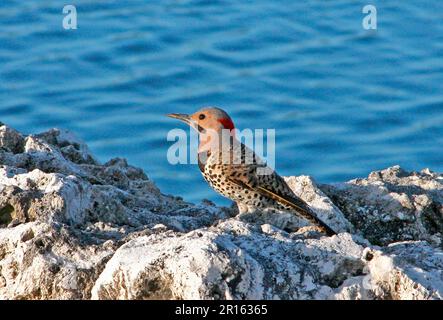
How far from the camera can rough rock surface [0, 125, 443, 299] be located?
20.9 ft

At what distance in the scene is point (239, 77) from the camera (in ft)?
53.8

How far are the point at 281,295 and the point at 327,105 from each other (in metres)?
9.46

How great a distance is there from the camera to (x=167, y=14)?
17.9 meters

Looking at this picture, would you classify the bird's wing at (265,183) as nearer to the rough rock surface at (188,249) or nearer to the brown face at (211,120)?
the rough rock surface at (188,249)

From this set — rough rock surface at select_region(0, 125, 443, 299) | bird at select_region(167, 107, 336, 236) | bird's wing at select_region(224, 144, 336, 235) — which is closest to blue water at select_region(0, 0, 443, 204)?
bird at select_region(167, 107, 336, 236)

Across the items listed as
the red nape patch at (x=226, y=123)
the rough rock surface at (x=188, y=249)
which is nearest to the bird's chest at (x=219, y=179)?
the red nape patch at (x=226, y=123)

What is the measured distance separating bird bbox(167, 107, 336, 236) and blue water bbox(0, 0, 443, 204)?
4.35 metres

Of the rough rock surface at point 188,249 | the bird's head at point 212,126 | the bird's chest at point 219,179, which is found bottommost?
the rough rock surface at point 188,249

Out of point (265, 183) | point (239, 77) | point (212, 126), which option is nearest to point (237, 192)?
point (265, 183)

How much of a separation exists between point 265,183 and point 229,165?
0.32 metres

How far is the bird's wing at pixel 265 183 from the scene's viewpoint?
8.65 meters

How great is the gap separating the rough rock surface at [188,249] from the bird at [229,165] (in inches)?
26.2

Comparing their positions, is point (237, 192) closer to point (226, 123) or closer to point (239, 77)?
point (226, 123)

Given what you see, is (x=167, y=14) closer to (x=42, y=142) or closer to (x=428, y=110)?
(x=428, y=110)
